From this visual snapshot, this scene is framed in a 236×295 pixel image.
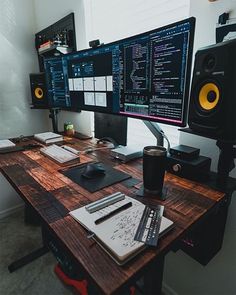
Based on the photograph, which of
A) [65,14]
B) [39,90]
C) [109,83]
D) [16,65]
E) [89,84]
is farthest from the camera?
[16,65]

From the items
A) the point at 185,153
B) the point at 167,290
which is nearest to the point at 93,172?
the point at 185,153

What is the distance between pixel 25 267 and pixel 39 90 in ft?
4.74

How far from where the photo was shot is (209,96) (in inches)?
27.5

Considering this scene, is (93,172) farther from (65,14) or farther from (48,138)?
(65,14)

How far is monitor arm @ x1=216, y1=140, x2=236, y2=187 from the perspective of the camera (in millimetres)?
711

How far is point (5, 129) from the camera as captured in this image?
204 cm

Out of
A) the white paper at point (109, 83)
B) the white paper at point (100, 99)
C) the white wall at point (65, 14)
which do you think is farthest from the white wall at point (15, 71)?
the white paper at point (109, 83)

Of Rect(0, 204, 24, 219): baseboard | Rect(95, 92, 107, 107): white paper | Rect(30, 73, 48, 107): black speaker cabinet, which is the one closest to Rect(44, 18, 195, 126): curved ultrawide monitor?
Rect(95, 92, 107, 107): white paper

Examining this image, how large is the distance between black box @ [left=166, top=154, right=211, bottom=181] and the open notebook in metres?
0.28

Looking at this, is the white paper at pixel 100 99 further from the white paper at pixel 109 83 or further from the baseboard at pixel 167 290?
the baseboard at pixel 167 290

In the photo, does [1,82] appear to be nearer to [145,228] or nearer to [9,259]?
[9,259]

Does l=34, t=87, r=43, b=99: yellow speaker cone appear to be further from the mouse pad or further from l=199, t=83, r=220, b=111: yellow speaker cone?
l=199, t=83, r=220, b=111: yellow speaker cone

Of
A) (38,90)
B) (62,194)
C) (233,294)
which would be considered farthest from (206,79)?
(38,90)

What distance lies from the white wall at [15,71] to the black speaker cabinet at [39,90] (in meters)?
0.27
